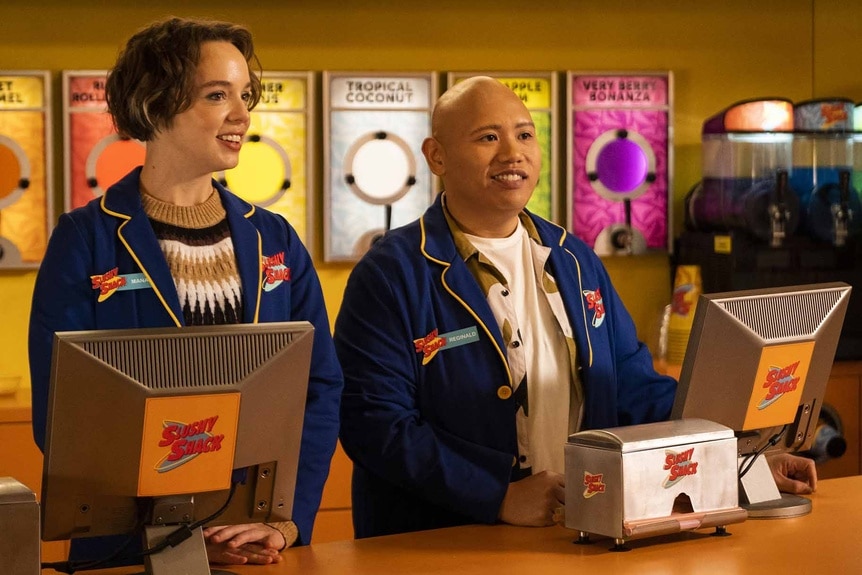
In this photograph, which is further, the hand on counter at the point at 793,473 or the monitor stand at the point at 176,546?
the hand on counter at the point at 793,473

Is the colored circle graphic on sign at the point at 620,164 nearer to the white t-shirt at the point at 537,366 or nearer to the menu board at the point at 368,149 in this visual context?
the menu board at the point at 368,149

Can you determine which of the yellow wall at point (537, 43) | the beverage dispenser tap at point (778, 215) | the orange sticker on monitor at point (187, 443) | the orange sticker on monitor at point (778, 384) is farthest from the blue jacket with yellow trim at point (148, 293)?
the beverage dispenser tap at point (778, 215)

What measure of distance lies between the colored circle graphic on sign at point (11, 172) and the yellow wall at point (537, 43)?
121 millimetres

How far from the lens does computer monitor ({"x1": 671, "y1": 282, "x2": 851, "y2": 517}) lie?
7.87 feet

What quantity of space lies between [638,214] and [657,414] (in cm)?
182

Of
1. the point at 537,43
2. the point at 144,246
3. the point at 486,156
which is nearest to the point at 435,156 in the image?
the point at 486,156

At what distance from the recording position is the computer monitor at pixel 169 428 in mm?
1847

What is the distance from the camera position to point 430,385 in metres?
2.61

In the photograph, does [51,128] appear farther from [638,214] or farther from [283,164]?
[638,214]

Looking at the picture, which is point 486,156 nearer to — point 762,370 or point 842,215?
point 762,370

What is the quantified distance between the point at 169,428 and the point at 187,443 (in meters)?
0.04

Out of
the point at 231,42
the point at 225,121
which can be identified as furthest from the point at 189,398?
the point at 231,42

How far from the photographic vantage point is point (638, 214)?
4527 millimetres

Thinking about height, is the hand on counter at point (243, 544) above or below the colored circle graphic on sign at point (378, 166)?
below
